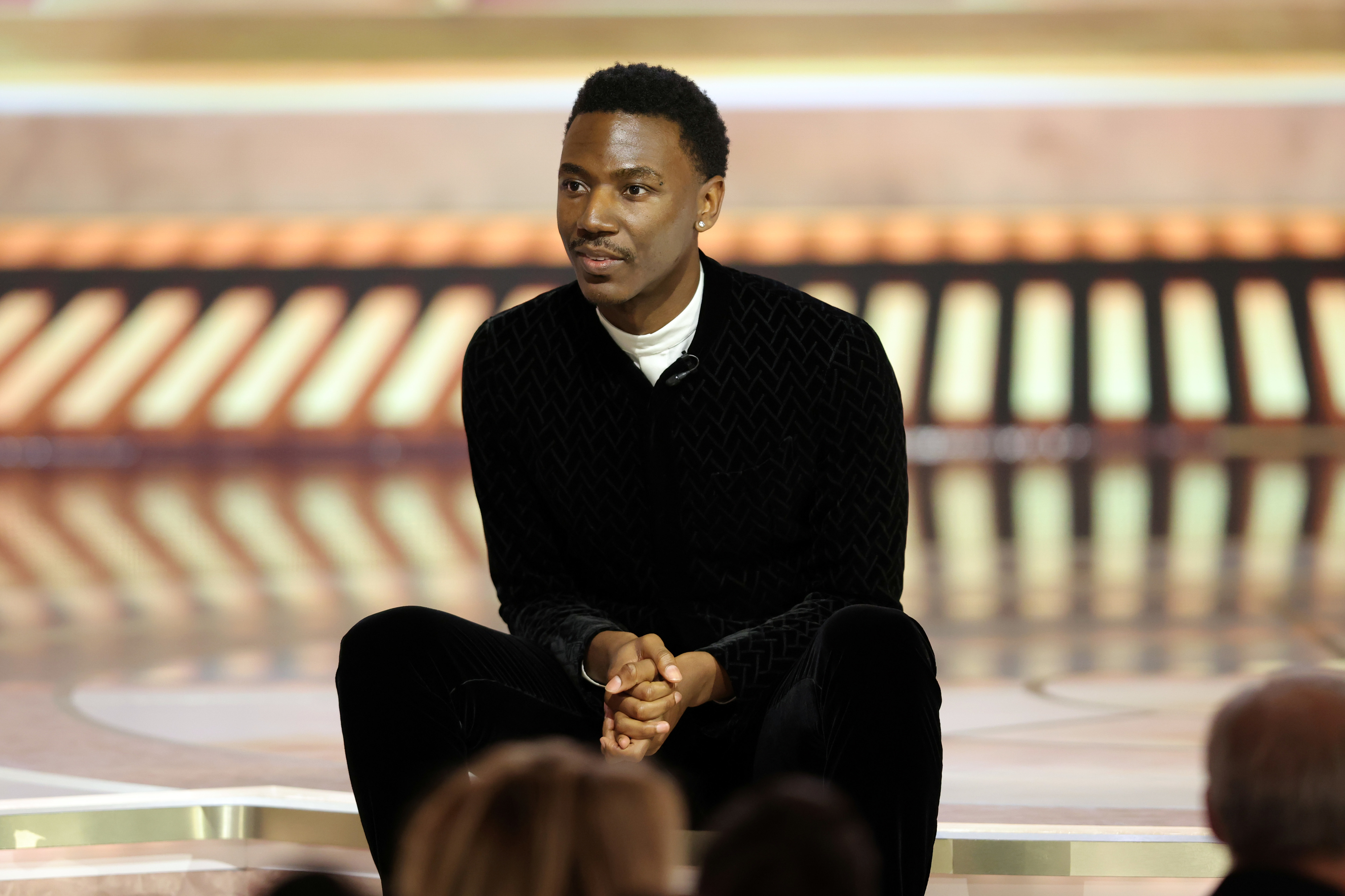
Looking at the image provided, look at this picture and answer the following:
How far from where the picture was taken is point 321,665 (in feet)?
7.20

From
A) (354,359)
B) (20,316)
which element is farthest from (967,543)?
(20,316)

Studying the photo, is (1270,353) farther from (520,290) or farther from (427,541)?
(427,541)

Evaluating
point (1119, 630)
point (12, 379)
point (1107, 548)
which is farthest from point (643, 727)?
point (12, 379)

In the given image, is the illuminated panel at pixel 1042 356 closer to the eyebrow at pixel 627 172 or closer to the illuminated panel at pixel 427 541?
the illuminated panel at pixel 427 541

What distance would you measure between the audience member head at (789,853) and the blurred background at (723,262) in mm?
1523

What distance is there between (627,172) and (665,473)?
0.23 metres

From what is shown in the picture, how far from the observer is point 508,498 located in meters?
1.32

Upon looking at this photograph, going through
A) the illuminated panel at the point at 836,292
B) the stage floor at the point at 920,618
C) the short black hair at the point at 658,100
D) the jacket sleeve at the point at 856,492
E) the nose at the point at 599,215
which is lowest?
the stage floor at the point at 920,618

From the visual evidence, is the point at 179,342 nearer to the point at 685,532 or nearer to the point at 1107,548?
the point at 1107,548

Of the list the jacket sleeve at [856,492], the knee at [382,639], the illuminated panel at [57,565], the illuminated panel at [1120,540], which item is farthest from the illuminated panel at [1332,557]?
the illuminated panel at [57,565]

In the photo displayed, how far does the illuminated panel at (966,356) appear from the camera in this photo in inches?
245

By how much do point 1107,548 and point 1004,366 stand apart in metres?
2.99

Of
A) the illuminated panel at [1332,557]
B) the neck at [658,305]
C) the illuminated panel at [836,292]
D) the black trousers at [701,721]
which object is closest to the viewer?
the black trousers at [701,721]

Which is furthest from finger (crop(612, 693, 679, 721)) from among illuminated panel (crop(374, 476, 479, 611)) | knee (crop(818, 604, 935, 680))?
illuminated panel (crop(374, 476, 479, 611))
